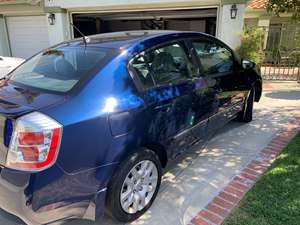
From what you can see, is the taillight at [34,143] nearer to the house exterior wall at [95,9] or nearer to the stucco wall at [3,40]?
the house exterior wall at [95,9]

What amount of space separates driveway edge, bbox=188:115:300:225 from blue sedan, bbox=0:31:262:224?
0.58 m

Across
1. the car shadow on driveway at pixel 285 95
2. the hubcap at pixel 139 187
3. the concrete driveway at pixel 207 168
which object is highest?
the hubcap at pixel 139 187

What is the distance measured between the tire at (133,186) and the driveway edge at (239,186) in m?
0.50

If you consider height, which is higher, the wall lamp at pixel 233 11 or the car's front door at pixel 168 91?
the wall lamp at pixel 233 11

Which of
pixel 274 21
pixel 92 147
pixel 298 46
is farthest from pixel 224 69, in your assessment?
pixel 274 21

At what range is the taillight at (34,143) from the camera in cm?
192

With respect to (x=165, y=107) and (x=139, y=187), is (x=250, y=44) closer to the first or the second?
(x=165, y=107)

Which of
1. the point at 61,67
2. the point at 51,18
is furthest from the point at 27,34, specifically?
the point at 61,67

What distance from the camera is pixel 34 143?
6.32 feet

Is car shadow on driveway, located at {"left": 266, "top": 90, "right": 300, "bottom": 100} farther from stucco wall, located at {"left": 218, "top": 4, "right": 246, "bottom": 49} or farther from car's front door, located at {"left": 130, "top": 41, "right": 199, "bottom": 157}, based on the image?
car's front door, located at {"left": 130, "top": 41, "right": 199, "bottom": 157}

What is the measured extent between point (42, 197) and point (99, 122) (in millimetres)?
665

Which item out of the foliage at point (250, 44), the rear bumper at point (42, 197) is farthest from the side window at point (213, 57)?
the foliage at point (250, 44)

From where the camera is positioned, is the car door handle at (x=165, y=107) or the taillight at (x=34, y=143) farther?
the car door handle at (x=165, y=107)

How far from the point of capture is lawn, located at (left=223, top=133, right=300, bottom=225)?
261cm
